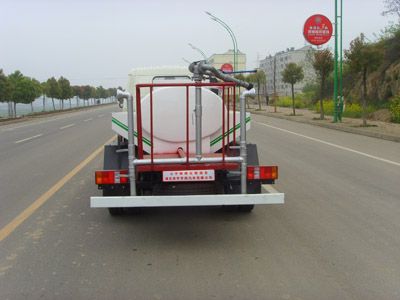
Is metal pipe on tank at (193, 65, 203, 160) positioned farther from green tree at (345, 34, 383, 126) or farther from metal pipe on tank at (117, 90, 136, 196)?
green tree at (345, 34, 383, 126)

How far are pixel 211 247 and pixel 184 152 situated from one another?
3.54 feet

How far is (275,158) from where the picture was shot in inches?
476

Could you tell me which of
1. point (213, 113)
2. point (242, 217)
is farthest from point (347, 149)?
point (213, 113)

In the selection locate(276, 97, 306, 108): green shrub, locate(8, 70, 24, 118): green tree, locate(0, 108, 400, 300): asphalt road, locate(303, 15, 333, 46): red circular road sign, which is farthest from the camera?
locate(276, 97, 306, 108): green shrub

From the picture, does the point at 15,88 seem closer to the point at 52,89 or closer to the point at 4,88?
the point at 4,88

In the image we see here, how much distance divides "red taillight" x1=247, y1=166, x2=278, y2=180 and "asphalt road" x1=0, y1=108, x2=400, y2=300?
2.11 ft

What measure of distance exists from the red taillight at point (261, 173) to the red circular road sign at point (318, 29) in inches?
854

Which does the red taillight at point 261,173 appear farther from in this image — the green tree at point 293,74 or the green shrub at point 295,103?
the green shrub at point 295,103

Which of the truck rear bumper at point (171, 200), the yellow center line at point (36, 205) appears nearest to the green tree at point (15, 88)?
the yellow center line at point (36, 205)

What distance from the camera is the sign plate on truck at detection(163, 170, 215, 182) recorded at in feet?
16.8

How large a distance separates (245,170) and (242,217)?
1365 millimetres

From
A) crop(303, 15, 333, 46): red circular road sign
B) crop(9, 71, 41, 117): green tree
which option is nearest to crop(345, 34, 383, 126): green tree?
crop(303, 15, 333, 46): red circular road sign

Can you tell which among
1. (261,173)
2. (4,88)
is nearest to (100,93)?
(4,88)

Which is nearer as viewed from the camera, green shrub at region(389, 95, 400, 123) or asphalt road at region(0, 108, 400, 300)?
asphalt road at region(0, 108, 400, 300)
